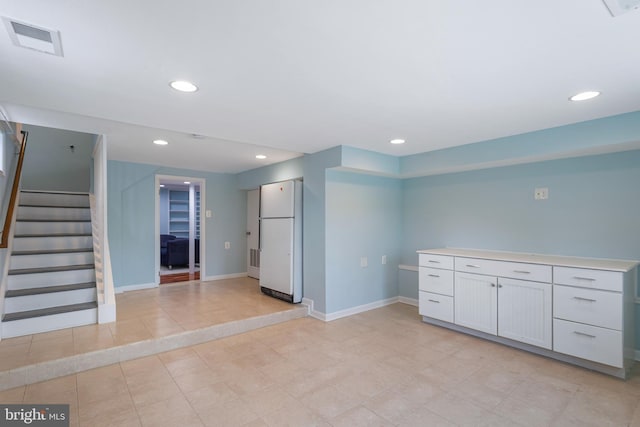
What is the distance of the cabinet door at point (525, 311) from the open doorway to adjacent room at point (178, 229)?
16.4ft

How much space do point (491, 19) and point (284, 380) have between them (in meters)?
2.77

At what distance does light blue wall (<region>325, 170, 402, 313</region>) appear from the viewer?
13.5ft

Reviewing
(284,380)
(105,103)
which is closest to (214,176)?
(105,103)

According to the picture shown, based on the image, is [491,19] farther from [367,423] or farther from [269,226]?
[269,226]

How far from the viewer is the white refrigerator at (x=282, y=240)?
173 inches

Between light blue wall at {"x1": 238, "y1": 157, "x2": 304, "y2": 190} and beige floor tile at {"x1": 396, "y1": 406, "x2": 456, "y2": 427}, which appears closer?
beige floor tile at {"x1": 396, "y1": 406, "x2": 456, "y2": 427}

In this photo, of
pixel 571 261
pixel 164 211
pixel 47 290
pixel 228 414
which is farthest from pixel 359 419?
pixel 164 211

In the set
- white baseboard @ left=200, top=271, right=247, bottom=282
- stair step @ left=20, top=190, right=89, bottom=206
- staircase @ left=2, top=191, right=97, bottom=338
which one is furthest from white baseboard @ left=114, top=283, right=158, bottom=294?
stair step @ left=20, top=190, right=89, bottom=206

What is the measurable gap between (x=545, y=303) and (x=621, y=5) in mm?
2535

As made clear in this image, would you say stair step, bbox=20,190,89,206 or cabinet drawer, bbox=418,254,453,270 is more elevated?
stair step, bbox=20,190,89,206

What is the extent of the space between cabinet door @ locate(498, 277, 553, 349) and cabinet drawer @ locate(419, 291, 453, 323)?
564 mm

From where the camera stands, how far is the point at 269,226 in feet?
15.7

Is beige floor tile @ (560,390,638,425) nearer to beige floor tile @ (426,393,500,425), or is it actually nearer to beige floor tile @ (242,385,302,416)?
beige floor tile @ (426,393,500,425)

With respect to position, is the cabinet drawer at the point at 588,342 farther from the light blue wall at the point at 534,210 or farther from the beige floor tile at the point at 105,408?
the beige floor tile at the point at 105,408
